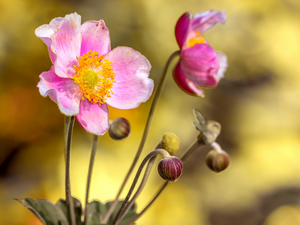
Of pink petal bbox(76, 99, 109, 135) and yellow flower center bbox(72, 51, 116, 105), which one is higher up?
yellow flower center bbox(72, 51, 116, 105)

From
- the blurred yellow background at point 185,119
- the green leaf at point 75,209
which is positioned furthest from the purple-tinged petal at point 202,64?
the blurred yellow background at point 185,119

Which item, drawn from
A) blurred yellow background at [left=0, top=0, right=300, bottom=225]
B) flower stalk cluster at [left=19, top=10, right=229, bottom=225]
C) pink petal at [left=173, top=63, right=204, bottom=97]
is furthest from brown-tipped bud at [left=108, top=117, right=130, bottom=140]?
blurred yellow background at [left=0, top=0, right=300, bottom=225]

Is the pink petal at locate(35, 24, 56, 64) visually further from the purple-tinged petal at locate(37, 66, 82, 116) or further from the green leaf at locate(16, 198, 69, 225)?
the green leaf at locate(16, 198, 69, 225)

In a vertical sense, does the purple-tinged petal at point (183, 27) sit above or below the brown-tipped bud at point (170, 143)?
above

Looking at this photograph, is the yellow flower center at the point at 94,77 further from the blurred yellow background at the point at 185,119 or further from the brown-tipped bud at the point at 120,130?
the blurred yellow background at the point at 185,119

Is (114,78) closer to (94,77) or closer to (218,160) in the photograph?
(94,77)

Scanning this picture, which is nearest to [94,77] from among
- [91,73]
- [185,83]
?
[91,73]

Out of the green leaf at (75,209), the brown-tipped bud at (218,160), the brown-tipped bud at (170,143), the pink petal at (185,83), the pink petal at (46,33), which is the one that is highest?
the pink petal at (46,33)
